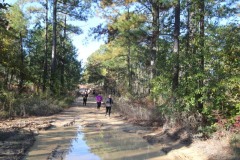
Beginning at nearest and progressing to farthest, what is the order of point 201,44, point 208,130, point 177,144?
point 208,130 → point 177,144 → point 201,44

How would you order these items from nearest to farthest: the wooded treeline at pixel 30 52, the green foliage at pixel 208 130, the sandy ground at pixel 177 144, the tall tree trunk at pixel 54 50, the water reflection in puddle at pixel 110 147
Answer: the sandy ground at pixel 177 144 → the water reflection in puddle at pixel 110 147 → the green foliage at pixel 208 130 → the wooded treeline at pixel 30 52 → the tall tree trunk at pixel 54 50

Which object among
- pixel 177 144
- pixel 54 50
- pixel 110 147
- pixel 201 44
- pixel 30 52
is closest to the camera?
pixel 177 144

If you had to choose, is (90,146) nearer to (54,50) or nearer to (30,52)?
(54,50)

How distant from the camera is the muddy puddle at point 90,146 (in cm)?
1093

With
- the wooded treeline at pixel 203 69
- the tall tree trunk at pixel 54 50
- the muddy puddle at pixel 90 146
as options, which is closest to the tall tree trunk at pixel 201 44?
the wooded treeline at pixel 203 69

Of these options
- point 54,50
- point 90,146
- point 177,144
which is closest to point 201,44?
point 177,144

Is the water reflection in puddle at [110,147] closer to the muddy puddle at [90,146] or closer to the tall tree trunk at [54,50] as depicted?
the muddy puddle at [90,146]

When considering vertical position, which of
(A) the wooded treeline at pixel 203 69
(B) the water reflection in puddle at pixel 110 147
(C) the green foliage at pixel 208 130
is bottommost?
(B) the water reflection in puddle at pixel 110 147

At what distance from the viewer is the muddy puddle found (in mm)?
10930

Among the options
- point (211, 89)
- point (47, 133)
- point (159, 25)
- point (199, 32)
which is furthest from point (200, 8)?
point (47, 133)

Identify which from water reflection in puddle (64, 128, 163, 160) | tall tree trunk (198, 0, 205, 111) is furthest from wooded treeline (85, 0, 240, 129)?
water reflection in puddle (64, 128, 163, 160)

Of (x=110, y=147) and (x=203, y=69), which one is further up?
(x=203, y=69)

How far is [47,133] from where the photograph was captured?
607 inches

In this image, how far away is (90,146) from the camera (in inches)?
499
